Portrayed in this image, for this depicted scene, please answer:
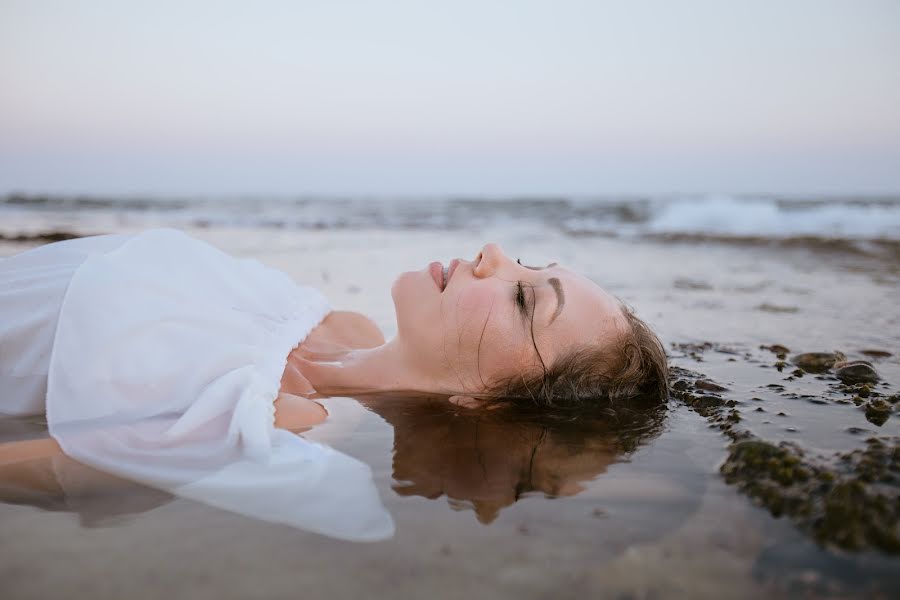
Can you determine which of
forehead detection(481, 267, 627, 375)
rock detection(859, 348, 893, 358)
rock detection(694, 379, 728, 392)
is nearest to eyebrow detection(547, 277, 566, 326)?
forehead detection(481, 267, 627, 375)


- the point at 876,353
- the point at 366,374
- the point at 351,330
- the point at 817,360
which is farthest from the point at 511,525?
the point at 876,353

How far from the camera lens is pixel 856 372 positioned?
4.18 m

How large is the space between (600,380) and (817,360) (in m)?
1.89

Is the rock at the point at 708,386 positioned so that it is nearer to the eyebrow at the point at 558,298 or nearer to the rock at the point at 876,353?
the eyebrow at the point at 558,298

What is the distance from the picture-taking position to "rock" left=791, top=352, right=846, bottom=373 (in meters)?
4.43

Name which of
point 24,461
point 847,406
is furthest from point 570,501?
point 24,461

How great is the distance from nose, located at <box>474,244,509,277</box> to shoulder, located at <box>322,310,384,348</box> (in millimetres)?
1694

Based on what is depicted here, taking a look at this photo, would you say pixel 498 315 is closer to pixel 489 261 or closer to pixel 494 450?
pixel 489 261

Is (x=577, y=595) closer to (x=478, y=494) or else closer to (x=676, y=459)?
(x=478, y=494)

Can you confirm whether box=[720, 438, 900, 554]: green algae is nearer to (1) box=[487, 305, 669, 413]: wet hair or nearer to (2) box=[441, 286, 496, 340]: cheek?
(1) box=[487, 305, 669, 413]: wet hair

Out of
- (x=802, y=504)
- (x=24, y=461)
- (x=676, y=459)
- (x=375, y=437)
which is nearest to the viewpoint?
(x=802, y=504)

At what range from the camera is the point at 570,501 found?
248 cm

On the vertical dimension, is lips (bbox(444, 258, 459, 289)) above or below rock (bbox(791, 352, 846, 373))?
above

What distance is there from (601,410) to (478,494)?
145 cm
